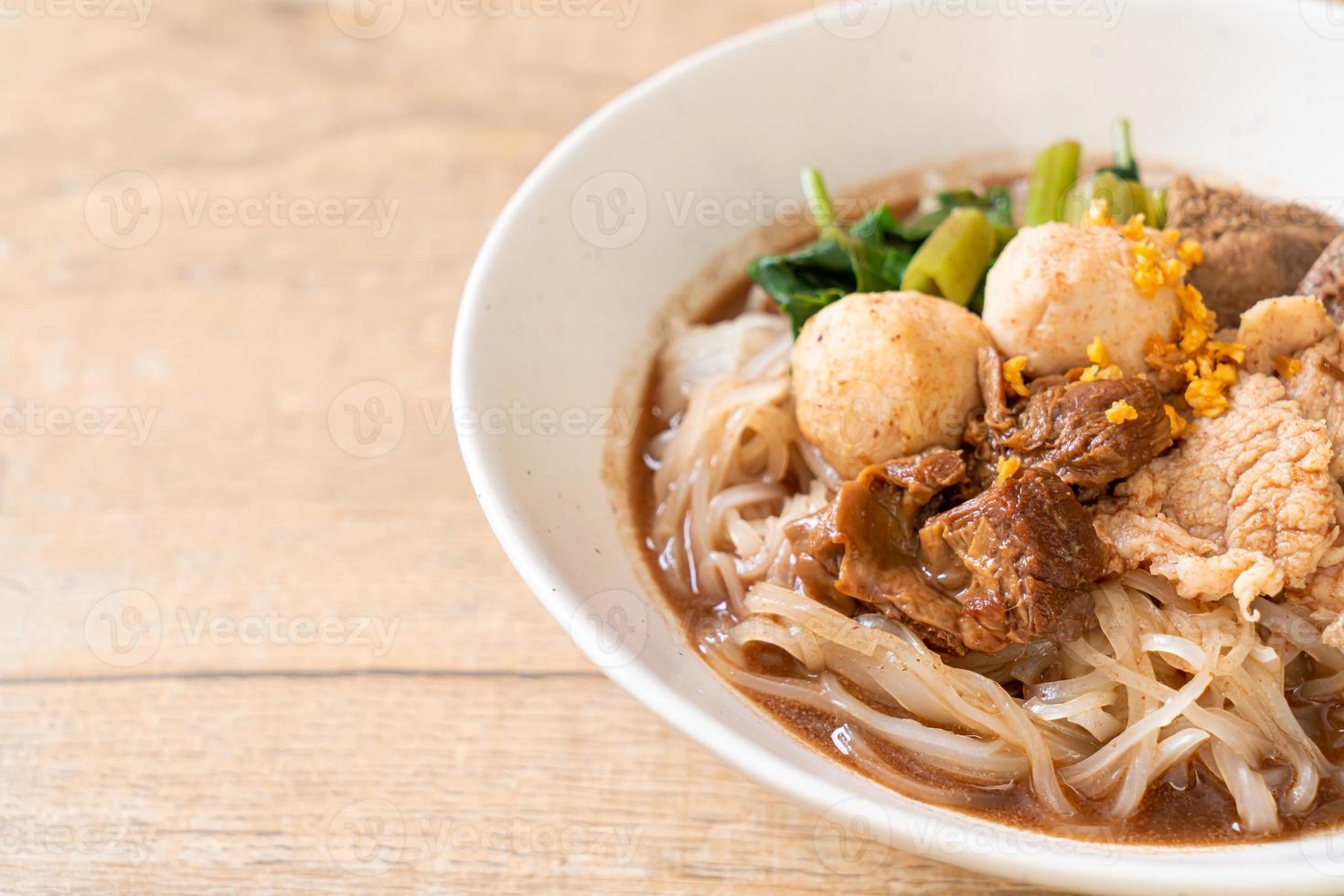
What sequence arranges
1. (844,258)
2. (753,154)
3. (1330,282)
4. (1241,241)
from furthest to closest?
(753,154) → (844,258) → (1241,241) → (1330,282)

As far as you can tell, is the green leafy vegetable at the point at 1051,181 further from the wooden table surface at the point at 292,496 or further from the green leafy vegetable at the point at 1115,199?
the wooden table surface at the point at 292,496

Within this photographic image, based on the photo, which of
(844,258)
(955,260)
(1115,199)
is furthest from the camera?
(844,258)

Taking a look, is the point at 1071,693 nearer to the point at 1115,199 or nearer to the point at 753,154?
the point at 1115,199

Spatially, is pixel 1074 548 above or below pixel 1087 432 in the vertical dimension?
below

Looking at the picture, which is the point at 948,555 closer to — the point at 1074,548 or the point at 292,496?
the point at 1074,548

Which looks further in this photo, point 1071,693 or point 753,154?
point 753,154

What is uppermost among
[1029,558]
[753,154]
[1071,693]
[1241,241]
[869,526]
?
[1241,241]

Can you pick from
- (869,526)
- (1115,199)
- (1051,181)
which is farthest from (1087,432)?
(1051,181)

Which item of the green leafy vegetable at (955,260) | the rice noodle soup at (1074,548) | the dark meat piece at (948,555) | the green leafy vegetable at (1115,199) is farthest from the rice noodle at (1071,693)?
the green leafy vegetable at (1115,199)

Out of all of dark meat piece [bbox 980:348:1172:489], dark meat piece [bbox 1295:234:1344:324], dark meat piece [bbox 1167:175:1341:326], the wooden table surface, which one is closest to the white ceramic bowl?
dark meat piece [bbox 1167:175:1341:326]
